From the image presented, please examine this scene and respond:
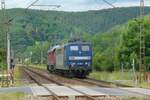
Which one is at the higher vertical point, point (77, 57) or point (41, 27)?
point (41, 27)

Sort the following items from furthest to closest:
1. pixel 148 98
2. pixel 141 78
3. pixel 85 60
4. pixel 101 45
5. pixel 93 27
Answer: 1. pixel 93 27
2. pixel 101 45
3. pixel 85 60
4. pixel 141 78
5. pixel 148 98

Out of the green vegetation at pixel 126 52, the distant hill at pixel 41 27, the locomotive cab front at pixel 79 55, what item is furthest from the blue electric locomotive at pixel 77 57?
the green vegetation at pixel 126 52

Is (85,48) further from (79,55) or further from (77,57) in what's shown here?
(77,57)

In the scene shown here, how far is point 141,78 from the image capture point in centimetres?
4116

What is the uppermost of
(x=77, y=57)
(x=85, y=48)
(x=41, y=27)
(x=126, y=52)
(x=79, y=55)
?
(x=41, y=27)

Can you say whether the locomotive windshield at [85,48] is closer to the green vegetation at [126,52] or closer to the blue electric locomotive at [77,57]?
the blue electric locomotive at [77,57]

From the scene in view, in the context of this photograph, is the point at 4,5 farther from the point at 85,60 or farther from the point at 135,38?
the point at 135,38

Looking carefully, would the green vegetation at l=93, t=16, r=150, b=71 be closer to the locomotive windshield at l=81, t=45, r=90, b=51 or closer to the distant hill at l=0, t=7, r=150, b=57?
the distant hill at l=0, t=7, r=150, b=57

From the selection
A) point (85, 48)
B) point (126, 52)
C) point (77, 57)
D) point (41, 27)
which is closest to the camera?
point (77, 57)

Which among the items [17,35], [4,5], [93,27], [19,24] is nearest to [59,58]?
[4,5]

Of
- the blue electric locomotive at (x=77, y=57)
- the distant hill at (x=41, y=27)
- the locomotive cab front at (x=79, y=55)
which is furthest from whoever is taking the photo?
the distant hill at (x=41, y=27)

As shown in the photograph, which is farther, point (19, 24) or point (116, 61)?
point (19, 24)

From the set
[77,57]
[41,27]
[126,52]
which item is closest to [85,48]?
[77,57]

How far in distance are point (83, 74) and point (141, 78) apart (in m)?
12.9
